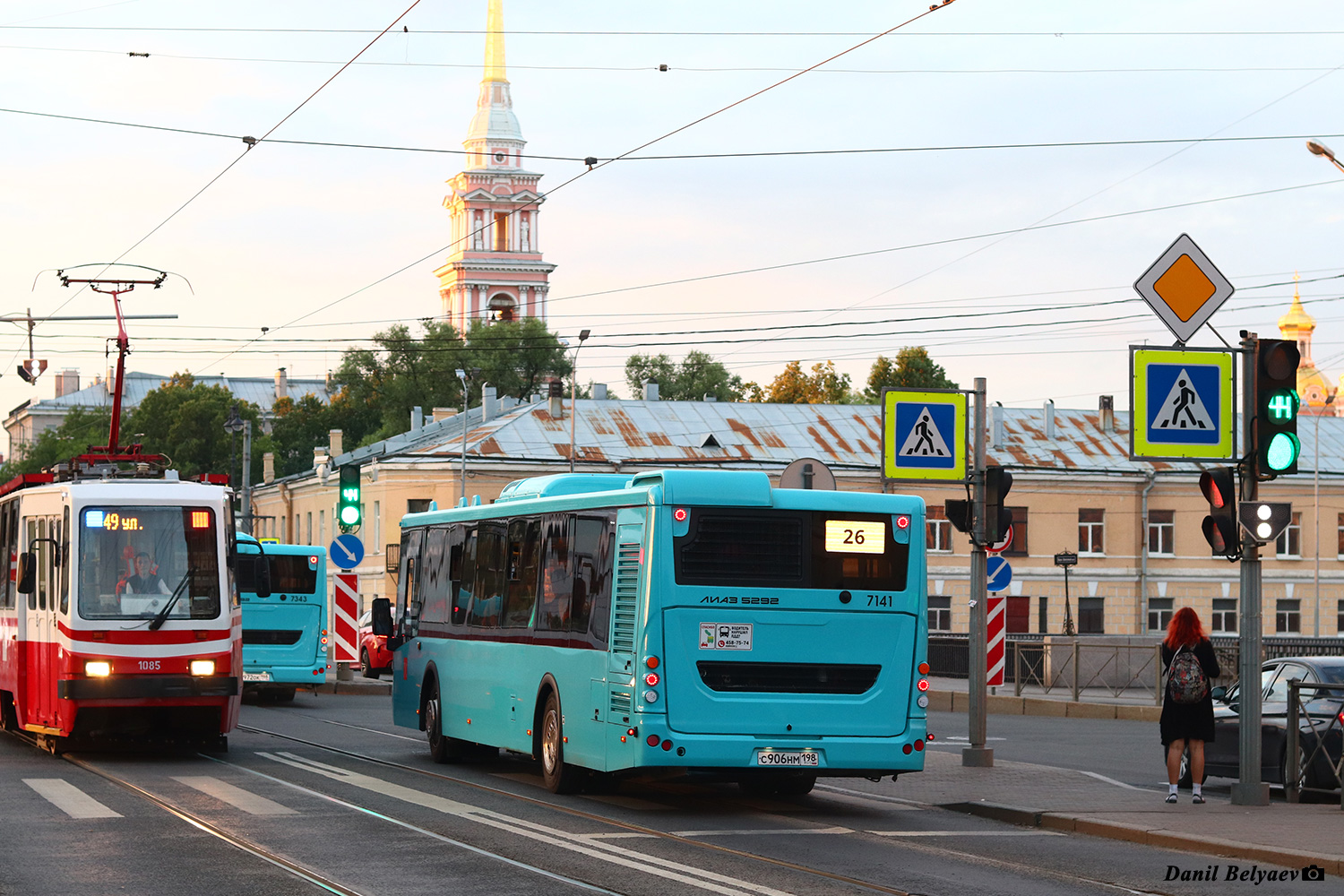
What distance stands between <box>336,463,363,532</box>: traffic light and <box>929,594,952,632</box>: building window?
3927cm

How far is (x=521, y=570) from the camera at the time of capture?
17.7 meters

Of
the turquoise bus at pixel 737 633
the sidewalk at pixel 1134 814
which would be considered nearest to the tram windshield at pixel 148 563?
the turquoise bus at pixel 737 633

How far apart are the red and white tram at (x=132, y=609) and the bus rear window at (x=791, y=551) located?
21.6 ft

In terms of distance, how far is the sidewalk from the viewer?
12586mm

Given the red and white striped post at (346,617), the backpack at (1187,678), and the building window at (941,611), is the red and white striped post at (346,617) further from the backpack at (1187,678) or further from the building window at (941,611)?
the building window at (941,611)

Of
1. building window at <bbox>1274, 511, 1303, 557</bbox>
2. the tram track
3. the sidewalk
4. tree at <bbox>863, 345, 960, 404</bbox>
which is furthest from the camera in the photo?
tree at <bbox>863, 345, 960, 404</bbox>

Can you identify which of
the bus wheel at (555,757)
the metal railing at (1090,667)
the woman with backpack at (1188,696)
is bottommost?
the metal railing at (1090,667)

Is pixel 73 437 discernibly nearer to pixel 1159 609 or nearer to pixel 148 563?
pixel 1159 609

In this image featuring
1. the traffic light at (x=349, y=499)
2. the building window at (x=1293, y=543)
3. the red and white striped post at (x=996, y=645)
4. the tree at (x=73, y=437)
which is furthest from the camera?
the tree at (x=73, y=437)

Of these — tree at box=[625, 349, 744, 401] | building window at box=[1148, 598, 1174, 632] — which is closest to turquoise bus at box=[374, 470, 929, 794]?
building window at box=[1148, 598, 1174, 632]

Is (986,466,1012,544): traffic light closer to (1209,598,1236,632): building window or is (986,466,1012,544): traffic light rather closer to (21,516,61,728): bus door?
(21,516,61,728): bus door

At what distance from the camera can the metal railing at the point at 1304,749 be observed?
1591 centimetres

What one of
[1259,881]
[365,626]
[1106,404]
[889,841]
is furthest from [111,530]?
[1106,404]

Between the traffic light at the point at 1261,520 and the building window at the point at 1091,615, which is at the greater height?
the traffic light at the point at 1261,520
